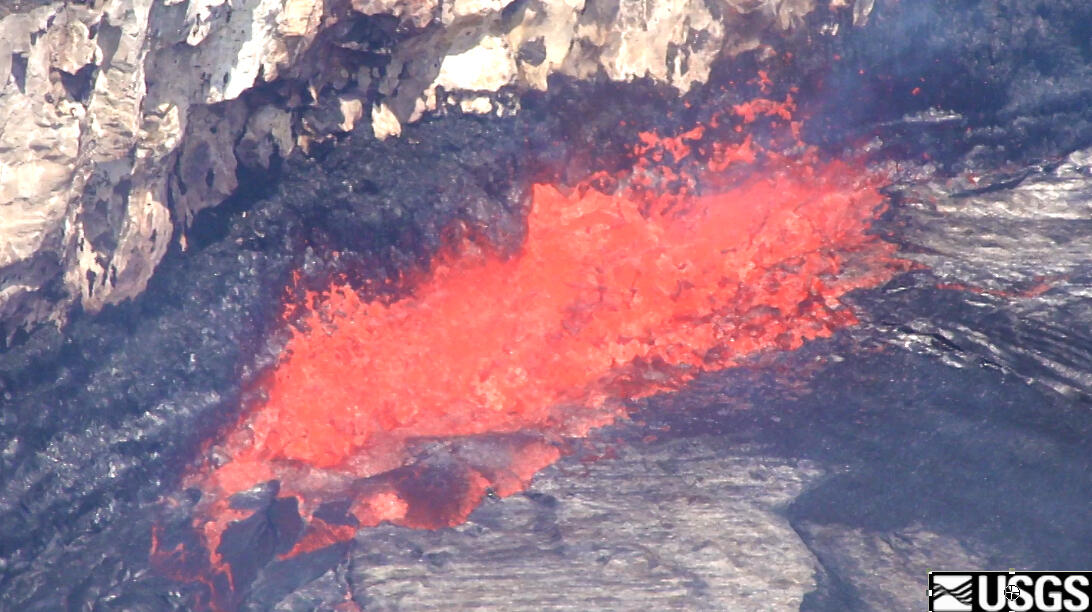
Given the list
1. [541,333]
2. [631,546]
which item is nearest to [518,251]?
[541,333]

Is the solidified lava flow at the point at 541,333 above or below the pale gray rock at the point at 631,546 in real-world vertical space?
above

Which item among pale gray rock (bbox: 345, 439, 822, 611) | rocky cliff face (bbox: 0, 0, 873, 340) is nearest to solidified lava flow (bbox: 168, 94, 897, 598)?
pale gray rock (bbox: 345, 439, 822, 611)

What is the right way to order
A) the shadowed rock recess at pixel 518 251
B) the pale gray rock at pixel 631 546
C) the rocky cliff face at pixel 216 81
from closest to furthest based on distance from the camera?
1. the rocky cliff face at pixel 216 81
2. the shadowed rock recess at pixel 518 251
3. the pale gray rock at pixel 631 546

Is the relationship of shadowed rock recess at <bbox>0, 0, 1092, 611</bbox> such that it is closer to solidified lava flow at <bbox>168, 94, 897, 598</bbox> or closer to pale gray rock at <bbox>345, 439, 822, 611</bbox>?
pale gray rock at <bbox>345, 439, 822, 611</bbox>

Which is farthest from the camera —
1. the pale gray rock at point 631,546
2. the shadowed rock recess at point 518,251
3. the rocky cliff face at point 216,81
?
the pale gray rock at point 631,546

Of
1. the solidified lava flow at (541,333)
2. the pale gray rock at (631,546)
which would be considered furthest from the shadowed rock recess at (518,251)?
the solidified lava flow at (541,333)

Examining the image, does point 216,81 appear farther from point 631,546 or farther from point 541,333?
point 631,546

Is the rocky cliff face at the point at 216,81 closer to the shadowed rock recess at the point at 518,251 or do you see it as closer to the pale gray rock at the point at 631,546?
the shadowed rock recess at the point at 518,251
